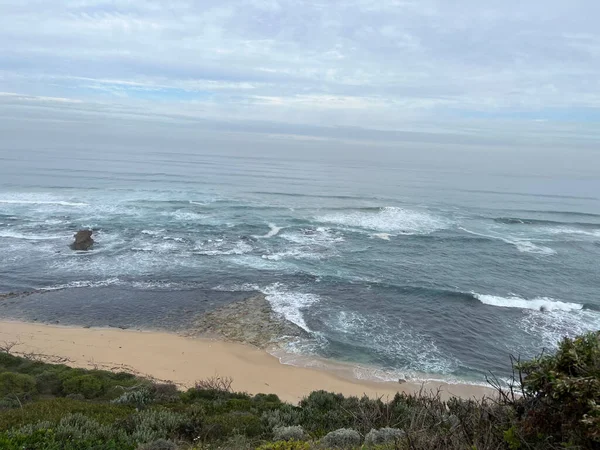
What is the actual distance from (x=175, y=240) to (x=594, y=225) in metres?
37.0

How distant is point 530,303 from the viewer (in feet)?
70.3

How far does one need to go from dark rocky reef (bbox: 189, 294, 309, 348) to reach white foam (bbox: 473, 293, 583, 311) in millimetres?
10052

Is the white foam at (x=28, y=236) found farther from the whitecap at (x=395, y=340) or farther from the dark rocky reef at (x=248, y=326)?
the whitecap at (x=395, y=340)

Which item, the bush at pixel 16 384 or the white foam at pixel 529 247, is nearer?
the bush at pixel 16 384

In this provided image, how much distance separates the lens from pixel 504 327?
1888 centimetres

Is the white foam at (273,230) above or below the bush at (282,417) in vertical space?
below

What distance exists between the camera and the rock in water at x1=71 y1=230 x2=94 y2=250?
88.3 ft

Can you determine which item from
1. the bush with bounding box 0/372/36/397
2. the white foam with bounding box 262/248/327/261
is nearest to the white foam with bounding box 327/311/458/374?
the white foam with bounding box 262/248/327/261

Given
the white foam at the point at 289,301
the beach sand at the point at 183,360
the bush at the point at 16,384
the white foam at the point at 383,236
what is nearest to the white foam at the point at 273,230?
the white foam at the point at 383,236

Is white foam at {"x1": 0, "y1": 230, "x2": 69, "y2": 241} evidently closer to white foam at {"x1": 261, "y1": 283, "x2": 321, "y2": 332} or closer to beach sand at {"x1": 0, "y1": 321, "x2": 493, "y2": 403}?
beach sand at {"x1": 0, "y1": 321, "x2": 493, "y2": 403}

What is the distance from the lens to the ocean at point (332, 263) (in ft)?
59.2

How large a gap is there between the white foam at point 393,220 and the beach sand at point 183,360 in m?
20.5

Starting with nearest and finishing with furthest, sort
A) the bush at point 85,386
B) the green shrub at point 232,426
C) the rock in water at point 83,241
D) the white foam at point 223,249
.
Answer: the green shrub at point 232,426 → the bush at point 85,386 → the rock in water at point 83,241 → the white foam at point 223,249

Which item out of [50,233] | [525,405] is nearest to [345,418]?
[525,405]
